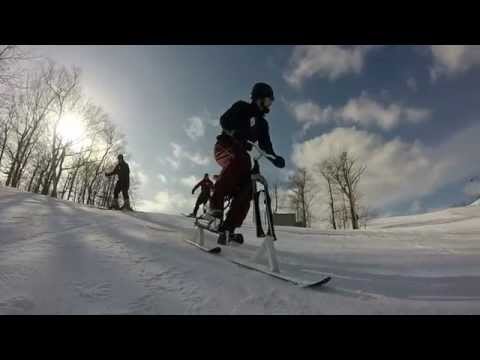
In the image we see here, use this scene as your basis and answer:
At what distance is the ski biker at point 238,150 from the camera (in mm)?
2770

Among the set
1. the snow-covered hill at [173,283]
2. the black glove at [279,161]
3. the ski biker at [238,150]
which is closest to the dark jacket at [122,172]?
the snow-covered hill at [173,283]

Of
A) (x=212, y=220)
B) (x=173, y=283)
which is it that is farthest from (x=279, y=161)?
(x=173, y=283)

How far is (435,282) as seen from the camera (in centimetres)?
214

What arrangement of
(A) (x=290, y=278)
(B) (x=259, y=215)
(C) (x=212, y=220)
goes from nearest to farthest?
(A) (x=290, y=278)
(B) (x=259, y=215)
(C) (x=212, y=220)

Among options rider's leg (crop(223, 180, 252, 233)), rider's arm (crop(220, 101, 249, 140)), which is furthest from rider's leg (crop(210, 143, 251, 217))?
rider's arm (crop(220, 101, 249, 140))

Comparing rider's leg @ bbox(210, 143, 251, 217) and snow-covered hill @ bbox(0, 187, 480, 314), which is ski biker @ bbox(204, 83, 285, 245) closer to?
rider's leg @ bbox(210, 143, 251, 217)

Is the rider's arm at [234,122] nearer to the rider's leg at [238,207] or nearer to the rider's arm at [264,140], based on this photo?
the rider's arm at [264,140]

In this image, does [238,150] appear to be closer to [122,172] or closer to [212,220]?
[212,220]

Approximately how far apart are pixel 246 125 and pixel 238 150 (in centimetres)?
31

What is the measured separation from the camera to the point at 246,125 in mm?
2787

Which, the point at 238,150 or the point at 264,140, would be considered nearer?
the point at 238,150

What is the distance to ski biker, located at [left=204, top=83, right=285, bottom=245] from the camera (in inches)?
109
